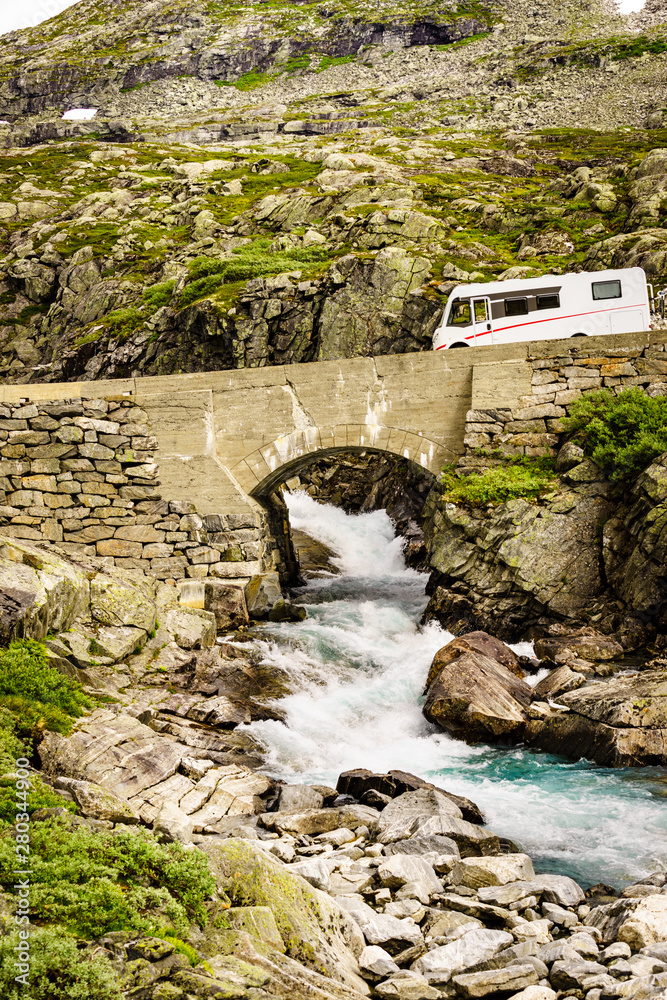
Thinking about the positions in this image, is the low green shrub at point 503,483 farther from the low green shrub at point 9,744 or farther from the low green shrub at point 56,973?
the low green shrub at point 56,973

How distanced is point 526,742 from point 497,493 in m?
5.68

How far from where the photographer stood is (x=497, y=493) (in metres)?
16.1

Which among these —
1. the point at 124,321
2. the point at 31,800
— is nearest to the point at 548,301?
the point at 31,800

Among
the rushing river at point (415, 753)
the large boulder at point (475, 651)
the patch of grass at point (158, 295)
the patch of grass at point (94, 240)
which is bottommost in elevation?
the rushing river at point (415, 753)

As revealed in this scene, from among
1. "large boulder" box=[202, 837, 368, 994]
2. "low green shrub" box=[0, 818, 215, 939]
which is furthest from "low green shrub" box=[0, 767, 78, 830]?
"large boulder" box=[202, 837, 368, 994]

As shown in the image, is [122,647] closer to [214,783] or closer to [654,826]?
[214,783]

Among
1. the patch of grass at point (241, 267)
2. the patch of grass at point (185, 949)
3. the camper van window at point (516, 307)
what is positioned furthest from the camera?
the patch of grass at point (241, 267)

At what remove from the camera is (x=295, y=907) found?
6.07m

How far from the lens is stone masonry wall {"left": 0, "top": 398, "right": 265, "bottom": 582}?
692 inches

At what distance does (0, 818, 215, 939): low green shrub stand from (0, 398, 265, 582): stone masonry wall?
11.5 metres

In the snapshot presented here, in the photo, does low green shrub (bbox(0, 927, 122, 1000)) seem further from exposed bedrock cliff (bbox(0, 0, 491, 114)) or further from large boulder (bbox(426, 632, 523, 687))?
exposed bedrock cliff (bbox(0, 0, 491, 114))

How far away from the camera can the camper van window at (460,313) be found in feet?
71.7

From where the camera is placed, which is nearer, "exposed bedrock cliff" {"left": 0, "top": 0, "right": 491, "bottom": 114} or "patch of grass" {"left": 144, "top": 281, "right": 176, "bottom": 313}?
"patch of grass" {"left": 144, "top": 281, "right": 176, "bottom": 313}

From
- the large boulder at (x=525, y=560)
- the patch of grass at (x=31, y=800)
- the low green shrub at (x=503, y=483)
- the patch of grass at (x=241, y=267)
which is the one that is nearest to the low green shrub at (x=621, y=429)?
the large boulder at (x=525, y=560)
